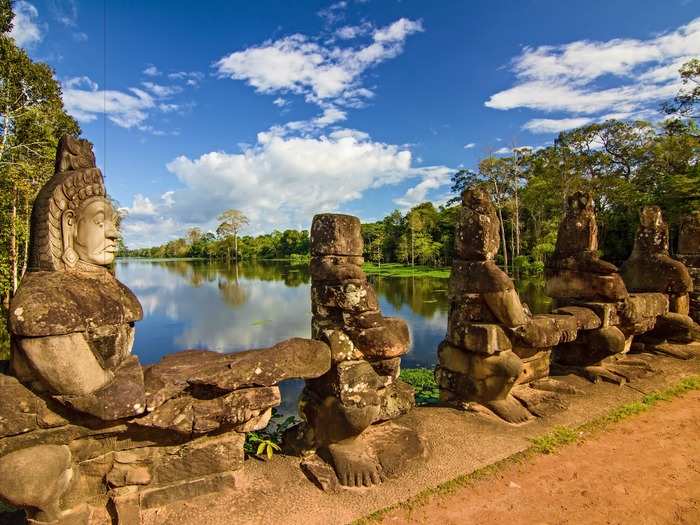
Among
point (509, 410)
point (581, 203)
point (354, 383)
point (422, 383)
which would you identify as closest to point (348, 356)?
point (354, 383)

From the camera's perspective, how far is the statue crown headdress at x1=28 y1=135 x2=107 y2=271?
2570 millimetres

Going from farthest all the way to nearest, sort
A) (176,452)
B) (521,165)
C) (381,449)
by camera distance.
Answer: (521,165), (381,449), (176,452)

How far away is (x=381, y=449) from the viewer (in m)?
3.43

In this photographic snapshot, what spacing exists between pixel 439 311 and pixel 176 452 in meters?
18.9

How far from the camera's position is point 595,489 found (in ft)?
10.5

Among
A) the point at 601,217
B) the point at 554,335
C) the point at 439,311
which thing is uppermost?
the point at 601,217

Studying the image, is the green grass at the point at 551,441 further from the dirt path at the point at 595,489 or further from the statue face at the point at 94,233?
the statue face at the point at 94,233

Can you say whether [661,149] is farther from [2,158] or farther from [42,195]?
[2,158]

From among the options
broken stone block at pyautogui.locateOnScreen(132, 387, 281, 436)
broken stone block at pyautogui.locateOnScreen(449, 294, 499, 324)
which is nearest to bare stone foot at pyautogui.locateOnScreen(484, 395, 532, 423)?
broken stone block at pyautogui.locateOnScreen(449, 294, 499, 324)

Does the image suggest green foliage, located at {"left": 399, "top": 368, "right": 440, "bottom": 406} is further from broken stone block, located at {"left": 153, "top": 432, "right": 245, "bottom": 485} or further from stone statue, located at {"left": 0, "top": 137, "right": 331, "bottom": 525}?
stone statue, located at {"left": 0, "top": 137, "right": 331, "bottom": 525}

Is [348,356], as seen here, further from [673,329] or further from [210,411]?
[673,329]

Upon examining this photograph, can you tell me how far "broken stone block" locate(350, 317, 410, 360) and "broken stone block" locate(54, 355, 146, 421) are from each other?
1701 millimetres

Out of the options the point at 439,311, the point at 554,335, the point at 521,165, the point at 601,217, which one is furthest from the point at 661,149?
the point at 554,335

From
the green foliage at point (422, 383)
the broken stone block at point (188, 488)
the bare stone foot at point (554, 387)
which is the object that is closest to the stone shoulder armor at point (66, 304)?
the broken stone block at point (188, 488)
